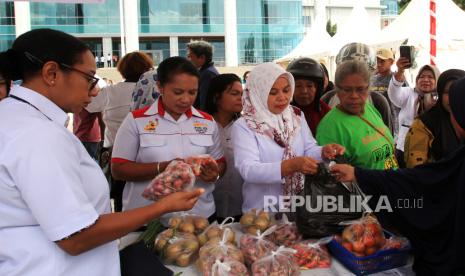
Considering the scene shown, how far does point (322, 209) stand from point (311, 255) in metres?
0.20

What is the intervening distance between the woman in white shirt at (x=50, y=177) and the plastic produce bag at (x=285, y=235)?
57cm

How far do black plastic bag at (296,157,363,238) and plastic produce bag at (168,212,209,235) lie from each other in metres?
0.40

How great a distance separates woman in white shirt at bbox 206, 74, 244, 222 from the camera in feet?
7.98

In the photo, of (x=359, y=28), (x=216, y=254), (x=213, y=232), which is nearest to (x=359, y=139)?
(x=213, y=232)

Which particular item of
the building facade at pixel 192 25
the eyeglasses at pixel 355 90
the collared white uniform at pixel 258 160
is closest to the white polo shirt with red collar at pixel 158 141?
the collared white uniform at pixel 258 160

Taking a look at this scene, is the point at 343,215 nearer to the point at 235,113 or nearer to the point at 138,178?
the point at 138,178

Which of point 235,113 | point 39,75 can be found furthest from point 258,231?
point 235,113

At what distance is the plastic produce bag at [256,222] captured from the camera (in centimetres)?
167

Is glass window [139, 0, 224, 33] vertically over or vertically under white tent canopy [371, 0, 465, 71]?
over

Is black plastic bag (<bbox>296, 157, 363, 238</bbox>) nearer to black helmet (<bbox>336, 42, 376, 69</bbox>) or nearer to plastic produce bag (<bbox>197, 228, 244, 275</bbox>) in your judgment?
plastic produce bag (<bbox>197, 228, 244, 275</bbox>)

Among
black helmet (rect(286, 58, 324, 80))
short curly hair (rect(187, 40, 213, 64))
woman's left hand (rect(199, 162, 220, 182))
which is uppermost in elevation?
short curly hair (rect(187, 40, 213, 64))

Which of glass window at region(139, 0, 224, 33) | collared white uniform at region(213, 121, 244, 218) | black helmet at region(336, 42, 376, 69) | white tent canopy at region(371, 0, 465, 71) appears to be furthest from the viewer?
glass window at region(139, 0, 224, 33)

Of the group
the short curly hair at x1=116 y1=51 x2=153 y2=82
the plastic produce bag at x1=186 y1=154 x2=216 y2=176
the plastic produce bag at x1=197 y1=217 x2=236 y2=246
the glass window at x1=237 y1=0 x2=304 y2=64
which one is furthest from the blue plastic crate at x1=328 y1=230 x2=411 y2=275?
the glass window at x1=237 y1=0 x2=304 y2=64

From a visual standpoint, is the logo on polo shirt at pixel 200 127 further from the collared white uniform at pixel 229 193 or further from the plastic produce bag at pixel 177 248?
the plastic produce bag at pixel 177 248
